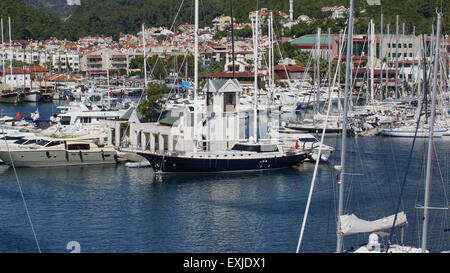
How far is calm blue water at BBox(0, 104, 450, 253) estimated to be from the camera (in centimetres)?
1266

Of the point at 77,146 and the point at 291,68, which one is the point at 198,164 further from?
the point at 291,68

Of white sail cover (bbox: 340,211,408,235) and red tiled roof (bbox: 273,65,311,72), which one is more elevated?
red tiled roof (bbox: 273,65,311,72)

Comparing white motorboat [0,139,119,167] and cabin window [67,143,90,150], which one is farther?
cabin window [67,143,90,150]

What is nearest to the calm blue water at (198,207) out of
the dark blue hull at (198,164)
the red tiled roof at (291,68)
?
the dark blue hull at (198,164)

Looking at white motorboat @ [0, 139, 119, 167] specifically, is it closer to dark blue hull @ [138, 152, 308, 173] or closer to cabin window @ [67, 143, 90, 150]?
cabin window @ [67, 143, 90, 150]

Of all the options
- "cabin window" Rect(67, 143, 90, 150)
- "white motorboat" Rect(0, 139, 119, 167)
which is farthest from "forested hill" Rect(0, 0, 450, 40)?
"cabin window" Rect(67, 143, 90, 150)

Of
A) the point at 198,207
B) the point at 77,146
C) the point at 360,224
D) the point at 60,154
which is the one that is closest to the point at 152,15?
the point at 77,146

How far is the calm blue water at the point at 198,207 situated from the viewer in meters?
12.7

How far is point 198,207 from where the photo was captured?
51.6 feet

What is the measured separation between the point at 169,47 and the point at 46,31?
3558 cm

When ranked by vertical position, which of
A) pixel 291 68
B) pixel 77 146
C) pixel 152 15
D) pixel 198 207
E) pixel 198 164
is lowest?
pixel 198 207

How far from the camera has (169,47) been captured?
271 ft

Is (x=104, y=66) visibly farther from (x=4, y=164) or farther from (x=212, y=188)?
(x=212, y=188)

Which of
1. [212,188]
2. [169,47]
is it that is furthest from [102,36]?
[212,188]
